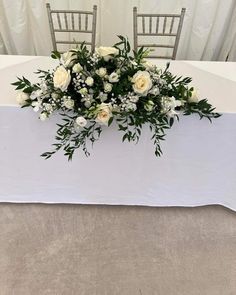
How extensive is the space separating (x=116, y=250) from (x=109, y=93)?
832mm

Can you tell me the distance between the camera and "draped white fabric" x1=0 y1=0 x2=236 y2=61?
6.90 feet

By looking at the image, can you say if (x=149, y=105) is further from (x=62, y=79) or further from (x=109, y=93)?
(x=62, y=79)

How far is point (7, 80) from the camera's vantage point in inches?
57.4

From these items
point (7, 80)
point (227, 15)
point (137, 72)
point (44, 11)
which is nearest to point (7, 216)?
point (7, 80)

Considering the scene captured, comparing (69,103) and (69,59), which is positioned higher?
(69,59)

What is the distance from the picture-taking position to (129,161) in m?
1.44

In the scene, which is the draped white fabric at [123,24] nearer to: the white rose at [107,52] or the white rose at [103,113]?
the white rose at [107,52]

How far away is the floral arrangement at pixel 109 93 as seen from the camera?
1.10 metres

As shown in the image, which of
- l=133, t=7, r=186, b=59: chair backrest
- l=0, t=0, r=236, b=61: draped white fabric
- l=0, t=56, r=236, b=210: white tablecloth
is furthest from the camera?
l=0, t=0, r=236, b=61: draped white fabric

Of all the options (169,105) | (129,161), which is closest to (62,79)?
(169,105)

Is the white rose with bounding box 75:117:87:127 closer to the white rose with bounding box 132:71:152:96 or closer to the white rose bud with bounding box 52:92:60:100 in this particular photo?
the white rose bud with bounding box 52:92:60:100

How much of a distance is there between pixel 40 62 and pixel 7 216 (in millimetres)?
880

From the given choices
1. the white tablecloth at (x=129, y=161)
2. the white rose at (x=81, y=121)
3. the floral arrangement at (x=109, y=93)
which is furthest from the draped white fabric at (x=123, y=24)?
the white rose at (x=81, y=121)

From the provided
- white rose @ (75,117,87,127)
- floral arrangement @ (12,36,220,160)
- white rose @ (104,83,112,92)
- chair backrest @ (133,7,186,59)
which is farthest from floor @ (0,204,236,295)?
chair backrest @ (133,7,186,59)
